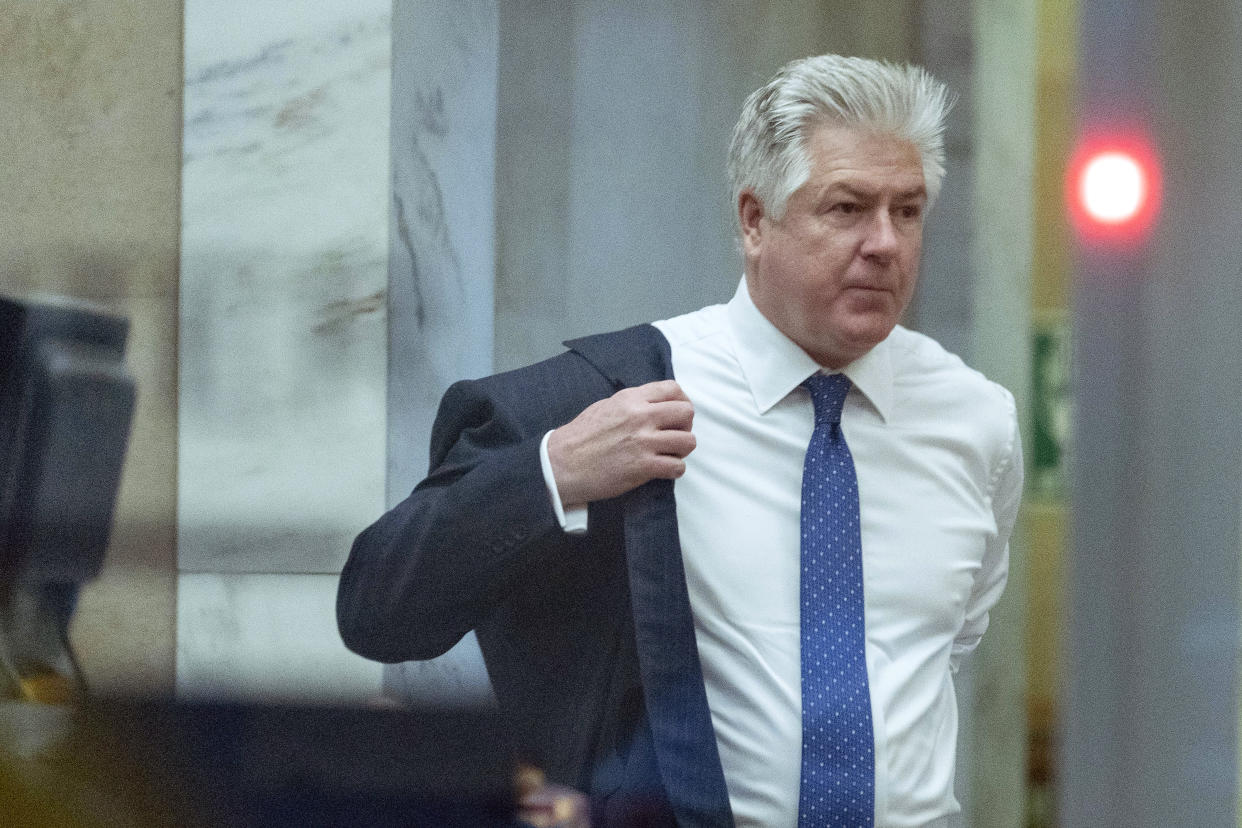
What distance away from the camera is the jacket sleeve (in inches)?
73.5

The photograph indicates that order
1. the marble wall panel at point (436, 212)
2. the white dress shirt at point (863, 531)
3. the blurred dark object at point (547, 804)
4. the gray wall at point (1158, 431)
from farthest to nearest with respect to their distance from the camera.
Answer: the marble wall panel at point (436, 212), the white dress shirt at point (863, 531), the blurred dark object at point (547, 804), the gray wall at point (1158, 431)

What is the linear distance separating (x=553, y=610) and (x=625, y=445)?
0.92 feet

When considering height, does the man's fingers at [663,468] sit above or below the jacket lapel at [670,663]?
above

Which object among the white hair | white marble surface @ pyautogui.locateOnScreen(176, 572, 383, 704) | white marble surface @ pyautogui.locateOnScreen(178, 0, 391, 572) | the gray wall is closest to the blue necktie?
the white hair

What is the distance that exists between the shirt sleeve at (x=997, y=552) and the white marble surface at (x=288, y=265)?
3.34 ft

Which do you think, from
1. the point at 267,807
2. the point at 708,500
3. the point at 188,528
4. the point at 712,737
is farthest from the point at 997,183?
the point at 267,807

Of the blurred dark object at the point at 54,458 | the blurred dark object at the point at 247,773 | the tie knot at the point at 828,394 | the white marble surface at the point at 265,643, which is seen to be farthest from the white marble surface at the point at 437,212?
the blurred dark object at the point at 247,773

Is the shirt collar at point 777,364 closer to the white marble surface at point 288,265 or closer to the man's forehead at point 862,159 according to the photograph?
the man's forehead at point 862,159

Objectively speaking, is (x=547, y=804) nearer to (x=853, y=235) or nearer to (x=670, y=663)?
(x=670, y=663)

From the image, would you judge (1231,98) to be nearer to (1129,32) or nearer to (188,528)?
(1129,32)

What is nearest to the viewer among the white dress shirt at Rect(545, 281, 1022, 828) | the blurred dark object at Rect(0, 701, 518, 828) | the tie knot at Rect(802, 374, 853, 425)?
the blurred dark object at Rect(0, 701, 518, 828)

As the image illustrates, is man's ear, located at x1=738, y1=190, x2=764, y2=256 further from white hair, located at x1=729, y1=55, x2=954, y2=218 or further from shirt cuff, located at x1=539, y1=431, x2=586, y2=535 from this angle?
shirt cuff, located at x1=539, y1=431, x2=586, y2=535

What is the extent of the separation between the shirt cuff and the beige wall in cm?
55

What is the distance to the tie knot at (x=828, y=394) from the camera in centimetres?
211
